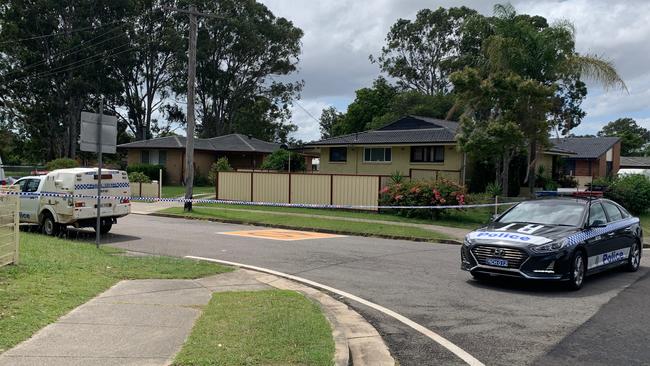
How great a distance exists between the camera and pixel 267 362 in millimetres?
4820

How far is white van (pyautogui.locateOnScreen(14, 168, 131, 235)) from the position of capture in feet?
48.8

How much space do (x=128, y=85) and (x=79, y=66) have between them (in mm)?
7118

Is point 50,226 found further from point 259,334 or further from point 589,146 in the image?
point 589,146

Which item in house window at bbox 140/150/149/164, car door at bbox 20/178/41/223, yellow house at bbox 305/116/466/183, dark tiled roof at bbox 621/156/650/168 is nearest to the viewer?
car door at bbox 20/178/41/223

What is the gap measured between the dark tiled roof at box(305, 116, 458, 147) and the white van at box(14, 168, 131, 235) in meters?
17.7

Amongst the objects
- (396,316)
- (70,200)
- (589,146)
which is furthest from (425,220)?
(589,146)

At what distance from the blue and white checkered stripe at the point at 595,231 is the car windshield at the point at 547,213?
26 cm

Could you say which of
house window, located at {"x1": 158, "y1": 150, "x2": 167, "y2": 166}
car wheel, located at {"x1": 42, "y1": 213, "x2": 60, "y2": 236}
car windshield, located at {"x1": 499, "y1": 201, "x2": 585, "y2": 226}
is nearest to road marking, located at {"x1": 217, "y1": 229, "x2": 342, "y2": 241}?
car wheel, located at {"x1": 42, "y1": 213, "x2": 60, "y2": 236}

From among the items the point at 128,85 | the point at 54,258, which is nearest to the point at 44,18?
the point at 128,85

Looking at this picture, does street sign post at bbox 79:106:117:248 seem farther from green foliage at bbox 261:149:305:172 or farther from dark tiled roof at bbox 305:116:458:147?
green foliage at bbox 261:149:305:172

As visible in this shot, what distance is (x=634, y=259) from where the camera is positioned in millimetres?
11000

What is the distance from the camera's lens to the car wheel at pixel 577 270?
8696 millimetres

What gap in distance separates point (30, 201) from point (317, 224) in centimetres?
877

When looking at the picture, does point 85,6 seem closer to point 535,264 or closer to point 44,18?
point 44,18
